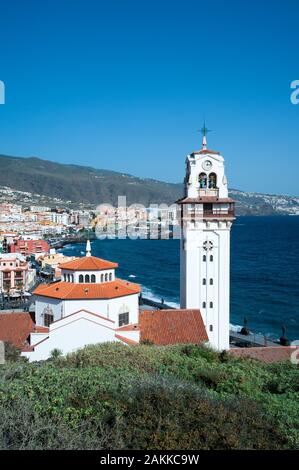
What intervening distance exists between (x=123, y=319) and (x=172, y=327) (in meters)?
2.46

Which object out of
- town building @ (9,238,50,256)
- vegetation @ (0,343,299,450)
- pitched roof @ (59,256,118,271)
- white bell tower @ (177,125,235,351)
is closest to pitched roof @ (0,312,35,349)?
pitched roof @ (59,256,118,271)

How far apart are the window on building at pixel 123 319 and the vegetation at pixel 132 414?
434 inches

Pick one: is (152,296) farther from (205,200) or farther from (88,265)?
(88,265)

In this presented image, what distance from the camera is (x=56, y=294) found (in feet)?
77.2

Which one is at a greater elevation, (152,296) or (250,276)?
(250,276)

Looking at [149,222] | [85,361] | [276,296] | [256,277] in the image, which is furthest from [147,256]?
[85,361]

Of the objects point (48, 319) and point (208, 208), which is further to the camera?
point (208, 208)

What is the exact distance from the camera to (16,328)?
2461 cm

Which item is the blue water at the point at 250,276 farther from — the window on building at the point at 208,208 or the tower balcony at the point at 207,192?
the tower balcony at the point at 207,192

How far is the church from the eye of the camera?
22.2m

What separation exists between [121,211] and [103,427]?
168209 millimetres

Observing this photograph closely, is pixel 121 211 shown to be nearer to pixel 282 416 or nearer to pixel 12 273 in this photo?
pixel 12 273

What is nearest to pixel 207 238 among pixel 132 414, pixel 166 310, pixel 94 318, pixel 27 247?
pixel 166 310

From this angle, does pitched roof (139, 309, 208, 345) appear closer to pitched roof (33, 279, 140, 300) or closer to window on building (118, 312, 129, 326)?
window on building (118, 312, 129, 326)
